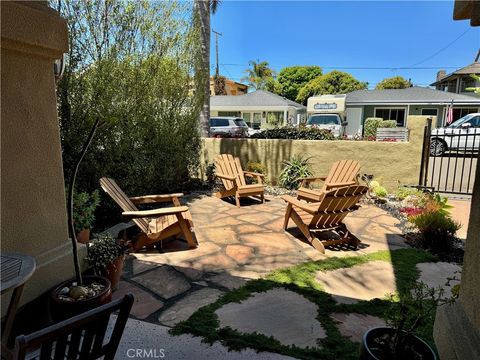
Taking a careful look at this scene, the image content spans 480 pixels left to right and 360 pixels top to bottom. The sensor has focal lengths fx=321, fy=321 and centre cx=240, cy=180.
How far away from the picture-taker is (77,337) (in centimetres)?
117

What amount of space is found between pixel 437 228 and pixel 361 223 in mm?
1187

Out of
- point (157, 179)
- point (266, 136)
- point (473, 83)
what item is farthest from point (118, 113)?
point (473, 83)

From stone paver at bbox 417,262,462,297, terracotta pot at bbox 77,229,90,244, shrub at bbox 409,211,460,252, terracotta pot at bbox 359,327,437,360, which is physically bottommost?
stone paver at bbox 417,262,462,297

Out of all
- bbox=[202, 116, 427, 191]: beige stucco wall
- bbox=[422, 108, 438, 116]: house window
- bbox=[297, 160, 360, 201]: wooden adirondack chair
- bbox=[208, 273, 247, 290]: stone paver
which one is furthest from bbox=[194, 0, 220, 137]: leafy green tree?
bbox=[422, 108, 438, 116]: house window

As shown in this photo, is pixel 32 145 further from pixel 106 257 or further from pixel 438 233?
pixel 438 233

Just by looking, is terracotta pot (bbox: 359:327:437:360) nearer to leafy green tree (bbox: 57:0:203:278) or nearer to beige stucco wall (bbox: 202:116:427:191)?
leafy green tree (bbox: 57:0:203:278)

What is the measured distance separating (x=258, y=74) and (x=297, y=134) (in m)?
37.0

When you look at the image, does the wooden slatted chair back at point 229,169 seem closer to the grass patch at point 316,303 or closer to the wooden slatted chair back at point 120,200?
the wooden slatted chair back at point 120,200

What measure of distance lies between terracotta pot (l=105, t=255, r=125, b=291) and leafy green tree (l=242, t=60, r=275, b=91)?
4027cm

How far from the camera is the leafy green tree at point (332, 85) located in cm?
3434

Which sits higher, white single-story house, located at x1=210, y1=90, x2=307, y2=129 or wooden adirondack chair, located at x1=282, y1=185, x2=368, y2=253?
white single-story house, located at x1=210, y1=90, x2=307, y2=129

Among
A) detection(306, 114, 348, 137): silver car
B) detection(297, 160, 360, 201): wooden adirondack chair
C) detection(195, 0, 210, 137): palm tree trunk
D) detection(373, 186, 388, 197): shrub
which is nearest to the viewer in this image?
detection(297, 160, 360, 201): wooden adirondack chair

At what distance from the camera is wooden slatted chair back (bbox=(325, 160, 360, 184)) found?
215 inches

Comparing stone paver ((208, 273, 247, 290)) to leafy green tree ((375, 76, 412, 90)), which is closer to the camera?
stone paver ((208, 273, 247, 290))
